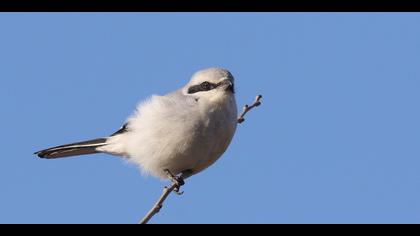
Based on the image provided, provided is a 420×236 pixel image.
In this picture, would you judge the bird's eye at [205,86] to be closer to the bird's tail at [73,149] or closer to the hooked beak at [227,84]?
the hooked beak at [227,84]

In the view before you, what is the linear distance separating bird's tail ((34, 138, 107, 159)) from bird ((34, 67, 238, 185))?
1.80ft

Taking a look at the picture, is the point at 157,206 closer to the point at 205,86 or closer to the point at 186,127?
the point at 186,127

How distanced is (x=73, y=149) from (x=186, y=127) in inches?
60.1

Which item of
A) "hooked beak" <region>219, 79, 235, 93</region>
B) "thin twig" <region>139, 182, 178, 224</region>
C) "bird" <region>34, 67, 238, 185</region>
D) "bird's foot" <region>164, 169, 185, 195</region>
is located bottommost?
"thin twig" <region>139, 182, 178, 224</region>

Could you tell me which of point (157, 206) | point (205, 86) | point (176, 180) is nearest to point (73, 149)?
point (176, 180)

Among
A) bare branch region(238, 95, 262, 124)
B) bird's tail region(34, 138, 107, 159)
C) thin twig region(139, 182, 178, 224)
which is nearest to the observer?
thin twig region(139, 182, 178, 224)

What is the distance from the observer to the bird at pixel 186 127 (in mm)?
5809

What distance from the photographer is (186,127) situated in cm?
582

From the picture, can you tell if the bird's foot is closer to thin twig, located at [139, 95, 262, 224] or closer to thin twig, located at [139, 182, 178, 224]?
thin twig, located at [139, 95, 262, 224]

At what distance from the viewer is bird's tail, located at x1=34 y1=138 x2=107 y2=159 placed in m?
6.70

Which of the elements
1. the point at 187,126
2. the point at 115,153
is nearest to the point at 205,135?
the point at 187,126

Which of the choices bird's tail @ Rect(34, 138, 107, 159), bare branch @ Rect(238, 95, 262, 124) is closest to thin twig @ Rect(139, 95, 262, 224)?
bare branch @ Rect(238, 95, 262, 124)
